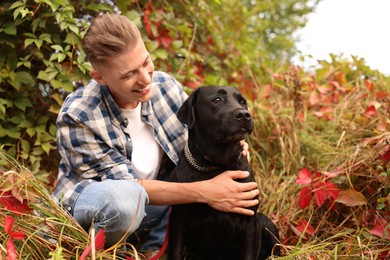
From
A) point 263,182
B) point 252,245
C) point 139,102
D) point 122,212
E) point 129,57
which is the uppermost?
point 129,57

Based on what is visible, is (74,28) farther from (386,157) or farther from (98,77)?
(386,157)

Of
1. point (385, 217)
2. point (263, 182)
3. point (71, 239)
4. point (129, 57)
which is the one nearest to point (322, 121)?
point (263, 182)

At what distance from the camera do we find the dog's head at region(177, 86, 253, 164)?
2.36 meters

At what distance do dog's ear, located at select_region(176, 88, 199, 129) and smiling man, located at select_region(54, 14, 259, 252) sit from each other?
196mm

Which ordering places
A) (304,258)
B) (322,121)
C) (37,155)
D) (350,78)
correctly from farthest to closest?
(350,78) → (322,121) → (37,155) → (304,258)

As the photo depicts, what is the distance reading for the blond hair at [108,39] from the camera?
2383mm

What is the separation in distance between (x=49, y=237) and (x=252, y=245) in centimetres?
93

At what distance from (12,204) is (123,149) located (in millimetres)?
645

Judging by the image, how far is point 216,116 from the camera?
244cm

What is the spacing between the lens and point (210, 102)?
2512 mm

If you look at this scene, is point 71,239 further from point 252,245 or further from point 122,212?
point 252,245

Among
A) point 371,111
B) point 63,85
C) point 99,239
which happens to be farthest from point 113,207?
point 371,111

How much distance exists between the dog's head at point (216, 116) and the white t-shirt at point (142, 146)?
0.82 feet

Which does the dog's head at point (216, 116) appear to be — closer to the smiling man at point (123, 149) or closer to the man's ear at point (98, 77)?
the smiling man at point (123, 149)
